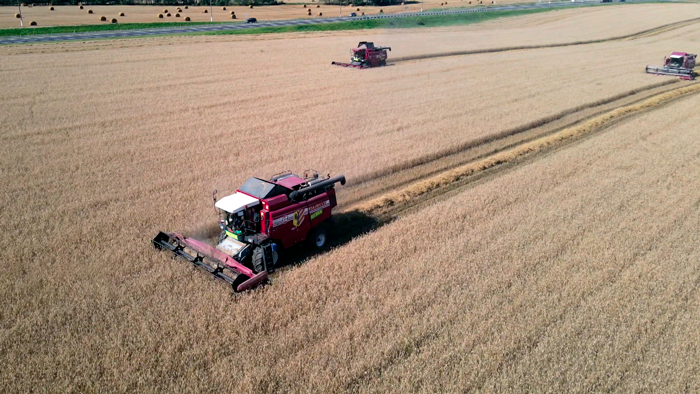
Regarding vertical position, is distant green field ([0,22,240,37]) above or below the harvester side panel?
above

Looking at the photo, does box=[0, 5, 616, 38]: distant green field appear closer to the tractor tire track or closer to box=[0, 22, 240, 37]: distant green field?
box=[0, 22, 240, 37]: distant green field

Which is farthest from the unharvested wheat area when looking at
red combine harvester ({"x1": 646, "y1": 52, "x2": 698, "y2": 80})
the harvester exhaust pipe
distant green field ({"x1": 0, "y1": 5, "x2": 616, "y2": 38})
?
distant green field ({"x1": 0, "y1": 5, "x2": 616, "y2": 38})

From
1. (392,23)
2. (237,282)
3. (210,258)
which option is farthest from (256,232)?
(392,23)

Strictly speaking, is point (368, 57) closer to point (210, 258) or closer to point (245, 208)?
point (245, 208)

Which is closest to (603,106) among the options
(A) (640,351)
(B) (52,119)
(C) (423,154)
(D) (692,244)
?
(C) (423,154)

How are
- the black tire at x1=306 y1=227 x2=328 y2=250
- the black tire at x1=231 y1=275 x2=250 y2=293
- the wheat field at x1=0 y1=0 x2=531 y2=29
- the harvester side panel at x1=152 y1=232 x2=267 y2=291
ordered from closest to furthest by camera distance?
the black tire at x1=231 y1=275 x2=250 y2=293 < the harvester side panel at x1=152 y1=232 x2=267 y2=291 < the black tire at x1=306 y1=227 x2=328 y2=250 < the wheat field at x1=0 y1=0 x2=531 y2=29
